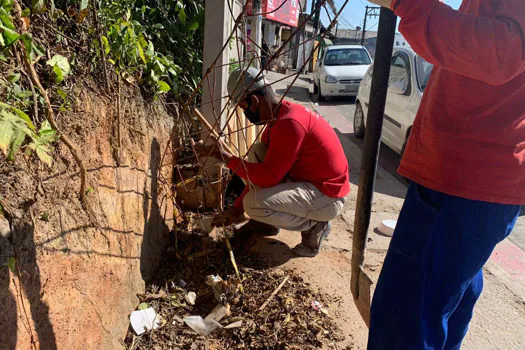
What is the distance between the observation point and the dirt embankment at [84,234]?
132 centimetres

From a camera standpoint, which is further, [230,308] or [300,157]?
[300,157]

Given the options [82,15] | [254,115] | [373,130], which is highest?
[82,15]

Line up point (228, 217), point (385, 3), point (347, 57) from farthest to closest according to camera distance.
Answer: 1. point (347, 57)
2. point (228, 217)
3. point (385, 3)

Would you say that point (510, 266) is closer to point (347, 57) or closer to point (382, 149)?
point (382, 149)

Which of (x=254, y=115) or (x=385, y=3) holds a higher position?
(x=385, y=3)

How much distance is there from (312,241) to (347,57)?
10311 mm

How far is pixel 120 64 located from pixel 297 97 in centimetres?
1104

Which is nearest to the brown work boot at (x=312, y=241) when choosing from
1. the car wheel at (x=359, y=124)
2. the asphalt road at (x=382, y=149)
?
the asphalt road at (x=382, y=149)

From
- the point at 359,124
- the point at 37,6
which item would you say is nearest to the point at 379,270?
the point at 37,6

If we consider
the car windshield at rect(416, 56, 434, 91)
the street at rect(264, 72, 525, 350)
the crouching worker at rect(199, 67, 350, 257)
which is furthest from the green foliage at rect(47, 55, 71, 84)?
the car windshield at rect(416, 56, 434, 91)

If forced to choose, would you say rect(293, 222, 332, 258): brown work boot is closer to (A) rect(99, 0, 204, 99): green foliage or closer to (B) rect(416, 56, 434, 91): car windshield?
(A) rect(99, 0, 204, 99): green foliage

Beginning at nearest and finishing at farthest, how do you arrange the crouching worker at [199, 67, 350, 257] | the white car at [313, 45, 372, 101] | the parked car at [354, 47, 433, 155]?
the crouching worker at [199, 67, 350, 257] → the parked car at [354, 47, 433, 155] → the white car at [313, 45, 372, 101]

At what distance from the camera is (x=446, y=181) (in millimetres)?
1361

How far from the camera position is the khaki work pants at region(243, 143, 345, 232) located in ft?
9.14
